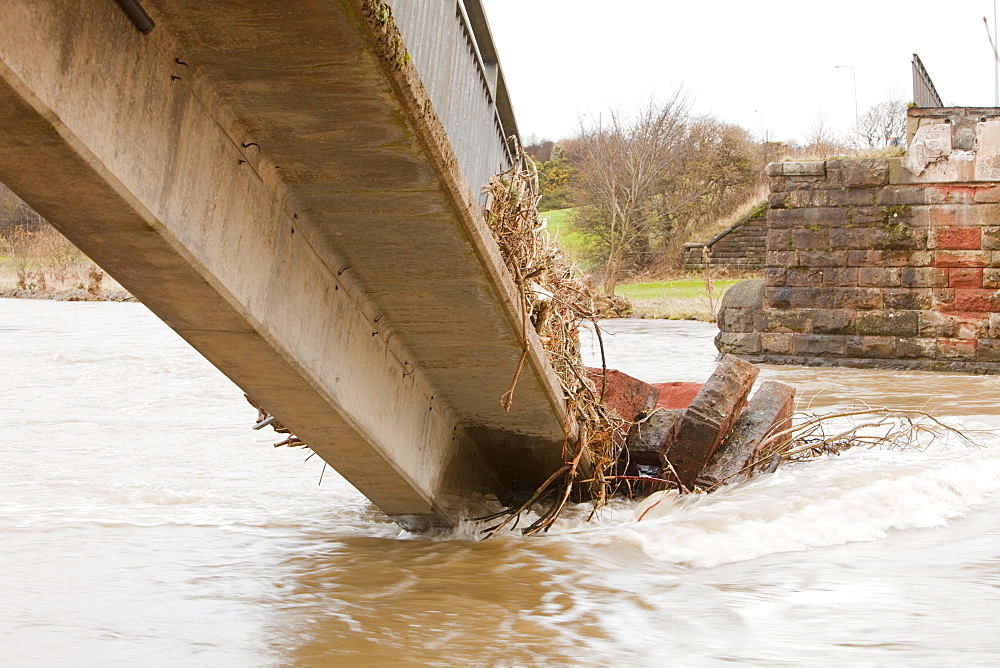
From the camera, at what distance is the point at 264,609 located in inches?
169

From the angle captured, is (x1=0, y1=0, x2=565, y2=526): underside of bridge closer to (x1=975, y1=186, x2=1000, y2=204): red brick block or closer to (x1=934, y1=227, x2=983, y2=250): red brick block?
(x1=934, y1=227, x2=983, y2=250): red brick block

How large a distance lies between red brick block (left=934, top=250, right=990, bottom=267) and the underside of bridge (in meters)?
11.1

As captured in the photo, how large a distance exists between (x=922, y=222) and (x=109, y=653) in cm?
1352

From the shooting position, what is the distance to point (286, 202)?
3879 mm

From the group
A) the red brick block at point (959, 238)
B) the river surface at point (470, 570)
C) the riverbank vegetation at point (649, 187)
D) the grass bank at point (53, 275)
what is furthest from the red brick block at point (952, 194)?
the grass bank at point (53, 275)

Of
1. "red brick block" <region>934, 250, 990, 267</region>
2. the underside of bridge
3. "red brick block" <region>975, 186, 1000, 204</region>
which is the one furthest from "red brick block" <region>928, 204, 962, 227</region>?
the underside of bridge

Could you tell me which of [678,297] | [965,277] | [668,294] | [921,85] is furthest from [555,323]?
[668,294]

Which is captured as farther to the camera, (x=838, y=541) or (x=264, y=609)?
(x=838, y=541)

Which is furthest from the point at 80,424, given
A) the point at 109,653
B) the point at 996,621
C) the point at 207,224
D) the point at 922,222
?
the point at 922,222

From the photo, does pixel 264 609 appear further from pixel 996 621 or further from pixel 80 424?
pixel 80 424

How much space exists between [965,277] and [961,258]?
28 centimetres

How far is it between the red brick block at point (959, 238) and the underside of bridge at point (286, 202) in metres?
11.1

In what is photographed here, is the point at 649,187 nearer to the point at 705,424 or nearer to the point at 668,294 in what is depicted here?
the point at 668,294

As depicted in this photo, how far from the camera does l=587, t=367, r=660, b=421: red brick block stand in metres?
6.67
